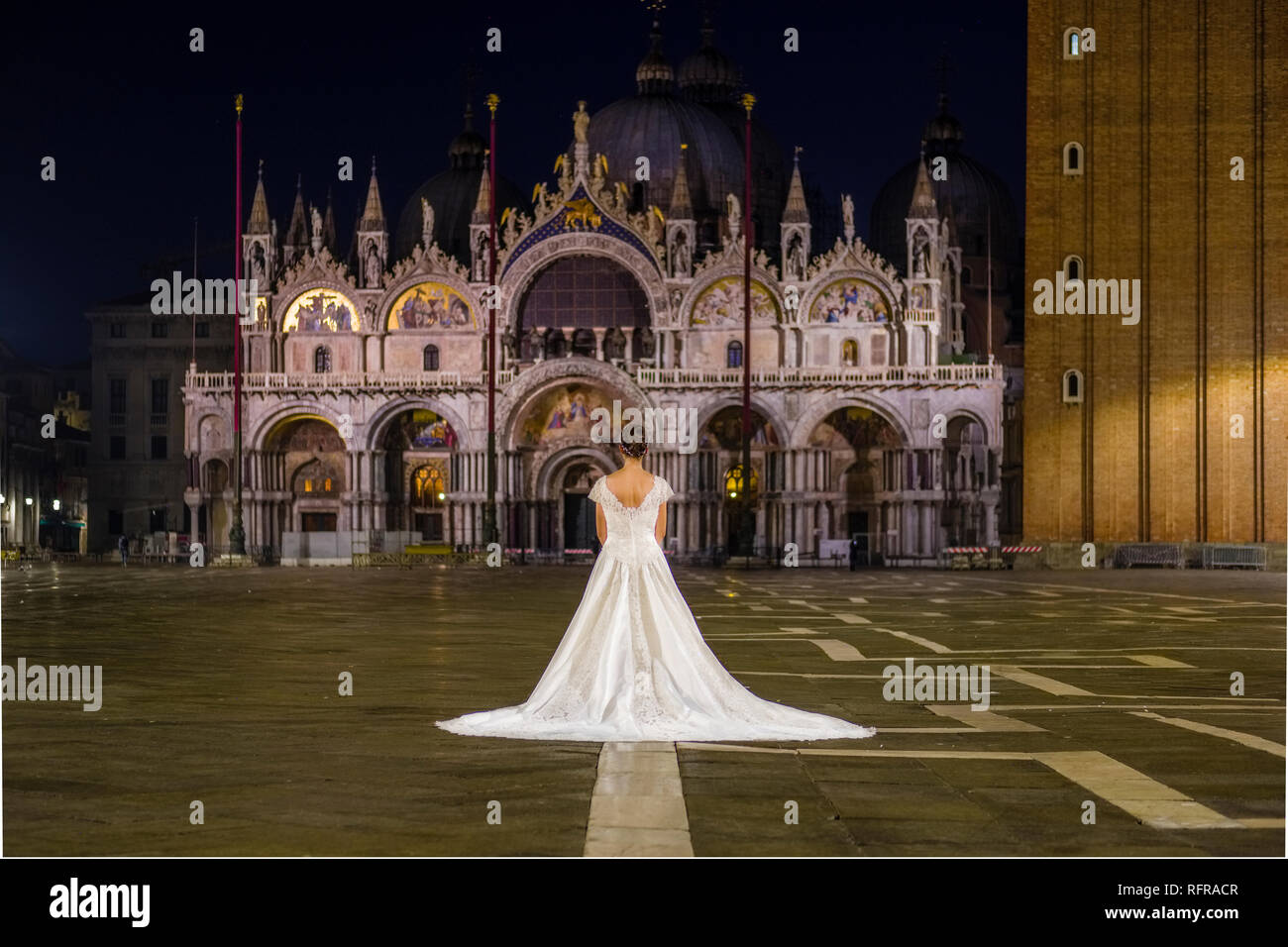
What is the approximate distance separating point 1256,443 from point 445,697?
44.2m

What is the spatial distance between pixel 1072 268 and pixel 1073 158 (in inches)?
135

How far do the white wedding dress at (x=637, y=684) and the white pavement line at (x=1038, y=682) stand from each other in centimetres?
357

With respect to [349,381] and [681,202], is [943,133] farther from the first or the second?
[349,381]

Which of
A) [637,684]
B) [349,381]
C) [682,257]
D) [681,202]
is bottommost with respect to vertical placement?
[637,684]

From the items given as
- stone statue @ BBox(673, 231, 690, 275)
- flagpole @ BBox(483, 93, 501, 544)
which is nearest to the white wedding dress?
flagpole @ BBox(483, 93, 501, 544)

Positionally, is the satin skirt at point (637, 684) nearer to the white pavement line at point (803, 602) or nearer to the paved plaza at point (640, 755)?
the paved plaza at point (640, 755)

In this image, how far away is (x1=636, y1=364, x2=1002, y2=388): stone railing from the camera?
63.0 m

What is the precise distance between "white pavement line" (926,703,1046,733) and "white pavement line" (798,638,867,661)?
5.00 metres

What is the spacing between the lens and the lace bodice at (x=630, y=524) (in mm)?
12094

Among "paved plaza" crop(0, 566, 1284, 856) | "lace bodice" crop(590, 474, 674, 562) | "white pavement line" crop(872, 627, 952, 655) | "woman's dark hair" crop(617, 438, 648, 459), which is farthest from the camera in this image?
"white pavement line" crop(872, 627, 952, 655)

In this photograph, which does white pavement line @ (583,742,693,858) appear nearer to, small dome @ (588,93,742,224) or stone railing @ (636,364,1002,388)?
stone railing @ (636,364,1002,388)

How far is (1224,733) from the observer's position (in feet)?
37.7
